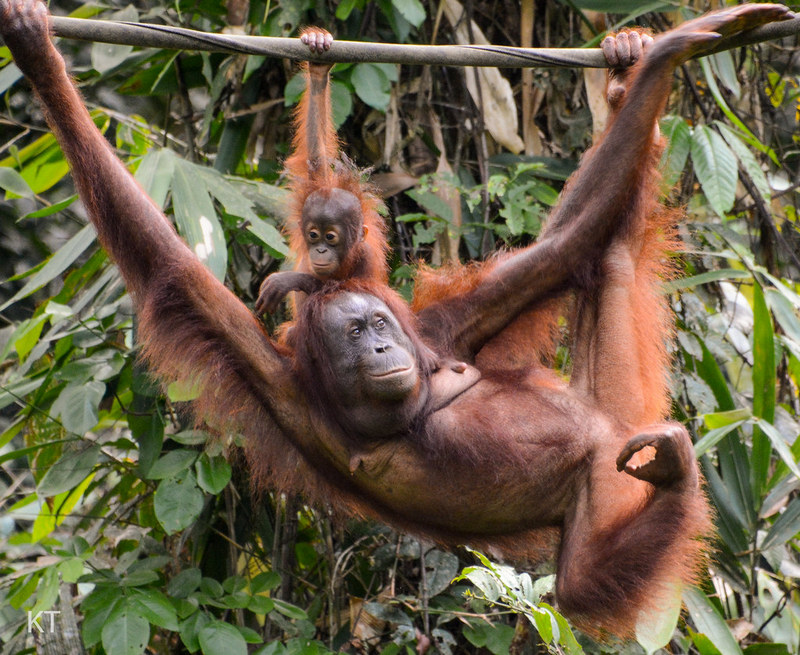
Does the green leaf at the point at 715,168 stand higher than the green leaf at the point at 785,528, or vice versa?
the green leaf at the point at 715,168

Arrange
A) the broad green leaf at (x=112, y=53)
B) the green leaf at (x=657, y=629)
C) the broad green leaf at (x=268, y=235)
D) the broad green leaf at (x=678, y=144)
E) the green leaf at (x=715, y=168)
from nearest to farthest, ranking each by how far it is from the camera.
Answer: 1. the green leaf at (x=657, y=629)
2. the broad green leaf at (x=268, y=235)
3. the green leaf at (x=715, y=168)
4. the broad green leaf at (x=678, y=144)
5. the broad green leaf at (x=112, y=53)

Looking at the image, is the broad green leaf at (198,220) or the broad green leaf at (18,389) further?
the broad green leaf at (18,389)

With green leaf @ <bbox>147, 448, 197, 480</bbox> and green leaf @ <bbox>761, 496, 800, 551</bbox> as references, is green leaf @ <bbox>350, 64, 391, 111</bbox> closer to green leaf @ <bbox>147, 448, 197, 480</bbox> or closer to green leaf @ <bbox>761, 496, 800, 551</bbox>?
green leaf @ <bbox>147, 448, 197, 480</bbox>

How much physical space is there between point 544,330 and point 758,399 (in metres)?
0.99

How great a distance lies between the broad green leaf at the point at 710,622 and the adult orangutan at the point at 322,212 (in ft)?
5.05

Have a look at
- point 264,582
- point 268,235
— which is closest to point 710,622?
point 264,582

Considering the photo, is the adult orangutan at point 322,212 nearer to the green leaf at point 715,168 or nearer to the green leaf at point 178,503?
the green leaf at point 178,503

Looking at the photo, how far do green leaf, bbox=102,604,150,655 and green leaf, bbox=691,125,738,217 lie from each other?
8.11 ft

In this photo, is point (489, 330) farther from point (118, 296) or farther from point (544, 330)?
point (118, 296)

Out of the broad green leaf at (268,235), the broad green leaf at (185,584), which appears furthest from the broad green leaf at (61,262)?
the broad green leaf at (185,584)

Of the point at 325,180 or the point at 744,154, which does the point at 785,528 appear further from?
the point at 325,180

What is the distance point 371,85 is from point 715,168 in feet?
4.57

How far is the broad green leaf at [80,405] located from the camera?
3215mm

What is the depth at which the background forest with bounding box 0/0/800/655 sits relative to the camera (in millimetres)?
3268
